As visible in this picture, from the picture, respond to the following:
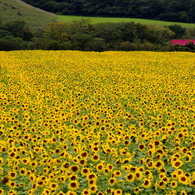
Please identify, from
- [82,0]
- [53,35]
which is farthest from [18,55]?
[82,0]

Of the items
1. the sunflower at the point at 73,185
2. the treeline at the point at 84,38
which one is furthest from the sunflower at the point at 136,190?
the treeline at the point at 84,38

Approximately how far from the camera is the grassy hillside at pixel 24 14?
74.8 metres

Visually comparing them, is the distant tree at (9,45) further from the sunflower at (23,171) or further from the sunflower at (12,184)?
the sunflower at (12,184)

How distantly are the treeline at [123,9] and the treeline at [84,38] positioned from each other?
104 ft

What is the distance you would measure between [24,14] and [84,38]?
1854 inches

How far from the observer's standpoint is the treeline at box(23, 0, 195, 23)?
92000 mm

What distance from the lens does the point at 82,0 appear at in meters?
92.8

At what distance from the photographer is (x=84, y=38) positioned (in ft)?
129

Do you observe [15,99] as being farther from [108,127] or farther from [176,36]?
[176,36]

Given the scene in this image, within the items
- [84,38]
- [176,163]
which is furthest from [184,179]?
[84,38]

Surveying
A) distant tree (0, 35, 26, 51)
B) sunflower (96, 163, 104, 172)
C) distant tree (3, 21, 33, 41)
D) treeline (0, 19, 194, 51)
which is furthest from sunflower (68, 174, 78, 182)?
distant tree (3, 21, 33, 41)

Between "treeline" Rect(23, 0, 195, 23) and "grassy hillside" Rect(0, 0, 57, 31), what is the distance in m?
6.40

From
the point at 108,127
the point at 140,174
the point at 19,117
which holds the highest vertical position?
the point at 140,174

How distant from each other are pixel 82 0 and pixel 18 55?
226 ft
